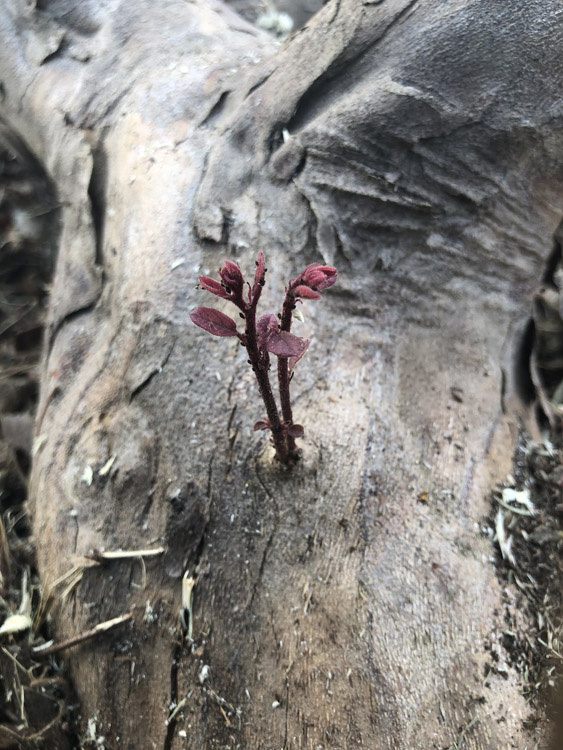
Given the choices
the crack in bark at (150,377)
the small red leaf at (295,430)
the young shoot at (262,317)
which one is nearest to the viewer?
the young shoot at (262,317)

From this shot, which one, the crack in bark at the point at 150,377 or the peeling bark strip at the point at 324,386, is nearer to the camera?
the peeling bark strip at the point at 324,386

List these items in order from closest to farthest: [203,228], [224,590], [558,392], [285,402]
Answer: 1. [285,402]
2. [224,590]
3. [203,228]
4. [558,392]

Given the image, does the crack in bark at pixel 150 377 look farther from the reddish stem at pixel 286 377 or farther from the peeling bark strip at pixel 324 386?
the reddish stem at pixel 286 377

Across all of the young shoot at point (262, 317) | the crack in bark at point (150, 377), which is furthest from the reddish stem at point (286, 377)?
the crack in bark at point (150, 377)

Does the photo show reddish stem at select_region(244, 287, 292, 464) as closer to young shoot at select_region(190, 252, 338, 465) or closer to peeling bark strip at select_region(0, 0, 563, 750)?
young shoot at select_region(190, 252, 338, 465)

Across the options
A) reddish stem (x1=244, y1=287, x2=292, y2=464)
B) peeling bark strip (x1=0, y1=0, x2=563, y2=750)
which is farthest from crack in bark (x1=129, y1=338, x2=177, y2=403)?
reddish stem (x1=244, y1=287, x2=292, y2=464)

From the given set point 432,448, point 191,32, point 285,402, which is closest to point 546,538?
point 432,448

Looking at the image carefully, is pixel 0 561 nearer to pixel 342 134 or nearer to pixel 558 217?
pixel 342 134

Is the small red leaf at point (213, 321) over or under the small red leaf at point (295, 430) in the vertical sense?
over
